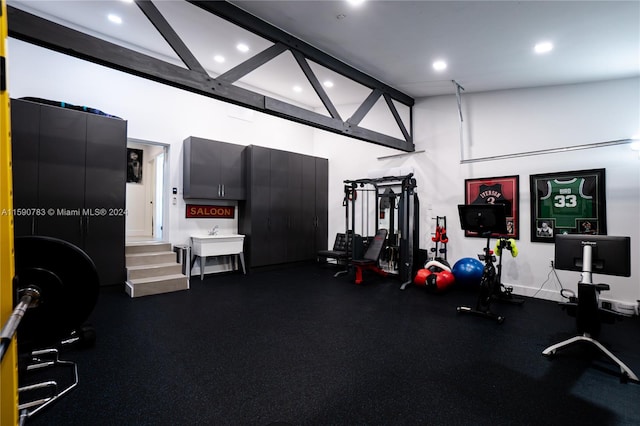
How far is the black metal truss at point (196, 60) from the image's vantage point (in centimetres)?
226

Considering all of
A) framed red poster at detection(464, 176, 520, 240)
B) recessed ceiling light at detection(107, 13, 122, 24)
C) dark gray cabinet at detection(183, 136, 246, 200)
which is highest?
recessed ceiling light at detection(107, 13, 122, 24)

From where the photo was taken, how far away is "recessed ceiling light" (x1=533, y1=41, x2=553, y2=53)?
318cm

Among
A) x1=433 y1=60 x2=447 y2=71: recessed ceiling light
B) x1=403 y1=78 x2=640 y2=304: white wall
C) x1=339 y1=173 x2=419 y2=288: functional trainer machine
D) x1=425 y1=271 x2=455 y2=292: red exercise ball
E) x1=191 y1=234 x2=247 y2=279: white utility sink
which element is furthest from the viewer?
x1=191 y1=234 x2=247 y2=279: white utility sink

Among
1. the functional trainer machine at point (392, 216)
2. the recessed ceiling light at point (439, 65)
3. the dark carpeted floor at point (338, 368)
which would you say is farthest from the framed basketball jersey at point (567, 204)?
the recessed ceiling light at point (439, 65)

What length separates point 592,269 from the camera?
2.55 m

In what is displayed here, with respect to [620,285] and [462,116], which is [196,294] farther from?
[620,285]

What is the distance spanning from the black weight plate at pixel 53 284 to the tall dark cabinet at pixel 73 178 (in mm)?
3619

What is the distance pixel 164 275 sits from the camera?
489 centimetres

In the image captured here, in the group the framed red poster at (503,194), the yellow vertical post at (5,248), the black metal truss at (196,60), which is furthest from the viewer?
the framed red poster at (503,194)

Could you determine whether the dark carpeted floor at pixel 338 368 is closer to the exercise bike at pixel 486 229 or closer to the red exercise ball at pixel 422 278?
the exercise bike at pixel 486 229

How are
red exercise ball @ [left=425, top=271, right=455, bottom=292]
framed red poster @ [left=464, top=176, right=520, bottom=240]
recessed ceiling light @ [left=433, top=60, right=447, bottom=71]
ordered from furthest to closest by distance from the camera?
framed red poster @ [left=464, top=176, right=520, bottom=240] < red exercise ball @ [left=425, top=271, right=455, bottom=292] < recessed ceiling light @ [left=433, top=60, right=447, bottom=71]

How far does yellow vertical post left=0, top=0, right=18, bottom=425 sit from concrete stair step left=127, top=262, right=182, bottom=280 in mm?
4334

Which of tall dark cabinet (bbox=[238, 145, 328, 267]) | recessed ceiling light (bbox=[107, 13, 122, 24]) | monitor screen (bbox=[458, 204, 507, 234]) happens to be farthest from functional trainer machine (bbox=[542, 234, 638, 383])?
recessed ceiling light (bbox=[107, 13, 122, 24])

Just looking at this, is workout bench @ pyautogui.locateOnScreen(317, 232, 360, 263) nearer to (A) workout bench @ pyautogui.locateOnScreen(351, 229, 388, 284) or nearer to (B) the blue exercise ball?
(A) workout bench @ pyautogui.locateOnScreen(351, 229, 388, 284)
